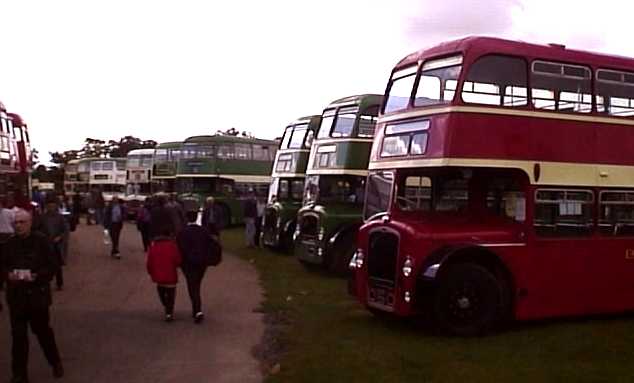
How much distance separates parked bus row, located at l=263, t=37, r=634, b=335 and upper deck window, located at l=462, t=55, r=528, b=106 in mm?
16

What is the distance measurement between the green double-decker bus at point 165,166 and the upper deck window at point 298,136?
52.9ft

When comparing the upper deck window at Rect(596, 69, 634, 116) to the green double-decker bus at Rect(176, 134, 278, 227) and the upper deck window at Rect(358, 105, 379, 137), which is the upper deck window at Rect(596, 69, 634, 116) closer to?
the upper deck window at Rect(358, 105, 379, 137)

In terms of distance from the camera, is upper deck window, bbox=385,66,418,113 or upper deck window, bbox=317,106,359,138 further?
upper deck window, bbox=317,106,359,138

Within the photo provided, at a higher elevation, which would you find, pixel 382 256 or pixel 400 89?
pixel 400 89

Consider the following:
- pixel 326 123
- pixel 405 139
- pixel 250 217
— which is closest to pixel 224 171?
pixel 250 217

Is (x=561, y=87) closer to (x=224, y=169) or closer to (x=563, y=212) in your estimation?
(x=563, y=212)

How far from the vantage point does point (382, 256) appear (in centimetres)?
1317

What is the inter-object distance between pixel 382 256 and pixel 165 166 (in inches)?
1333

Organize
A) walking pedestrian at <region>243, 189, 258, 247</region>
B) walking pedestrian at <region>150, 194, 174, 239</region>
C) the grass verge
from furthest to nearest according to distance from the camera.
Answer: walking pedestrian at <region>243, 189, 258, 247</region>
walking pedestrian at <region>150, 194, 174, 239</region>
the grass verge

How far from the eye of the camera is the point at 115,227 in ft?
81.7

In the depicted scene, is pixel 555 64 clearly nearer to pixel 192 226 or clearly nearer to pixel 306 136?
pixel 192 226

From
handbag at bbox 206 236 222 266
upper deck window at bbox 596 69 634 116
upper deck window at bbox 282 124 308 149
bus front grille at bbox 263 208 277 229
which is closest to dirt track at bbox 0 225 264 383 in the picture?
handbag at bbox 206 236 222 266

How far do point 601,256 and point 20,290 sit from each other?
798 cm

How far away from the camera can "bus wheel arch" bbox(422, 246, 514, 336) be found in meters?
12.4
